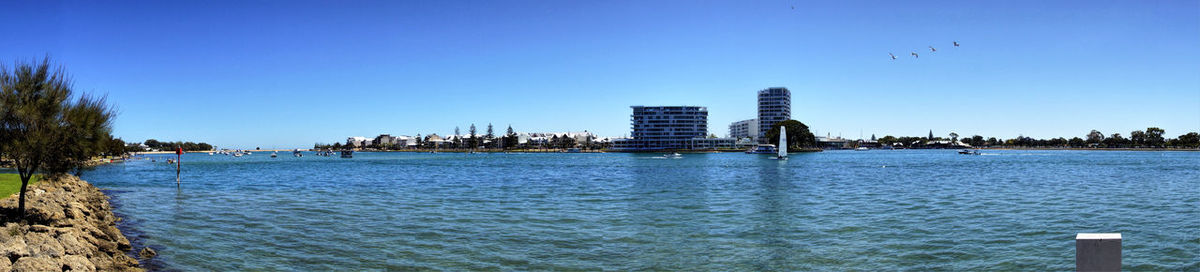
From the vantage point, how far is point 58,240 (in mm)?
12023

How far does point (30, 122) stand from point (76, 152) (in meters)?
1.19

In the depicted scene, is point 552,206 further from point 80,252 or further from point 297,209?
point 80,252

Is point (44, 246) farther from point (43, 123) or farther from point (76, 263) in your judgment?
point (43, 123)

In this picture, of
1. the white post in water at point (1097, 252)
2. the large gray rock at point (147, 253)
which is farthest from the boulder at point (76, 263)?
the white post in water at point (1097, 252)

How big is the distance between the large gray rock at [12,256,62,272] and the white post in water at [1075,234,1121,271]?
12912mm

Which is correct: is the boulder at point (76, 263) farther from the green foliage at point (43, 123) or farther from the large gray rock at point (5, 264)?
the green foliage at point (43, 123)

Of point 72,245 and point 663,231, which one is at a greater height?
point 72,245

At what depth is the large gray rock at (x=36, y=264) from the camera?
934cm

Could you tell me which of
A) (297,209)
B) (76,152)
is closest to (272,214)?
(297,209)

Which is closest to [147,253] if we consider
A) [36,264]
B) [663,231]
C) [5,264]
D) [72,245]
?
[72,245]

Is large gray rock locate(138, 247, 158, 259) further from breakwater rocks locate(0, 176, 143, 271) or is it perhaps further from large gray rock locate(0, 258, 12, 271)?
large gray rock locate(0, 258, 12, 271)

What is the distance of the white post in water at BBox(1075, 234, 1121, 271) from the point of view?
135 inches

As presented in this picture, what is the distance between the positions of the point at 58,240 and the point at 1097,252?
52.8ft

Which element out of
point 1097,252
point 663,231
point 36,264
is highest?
point 1097,252
